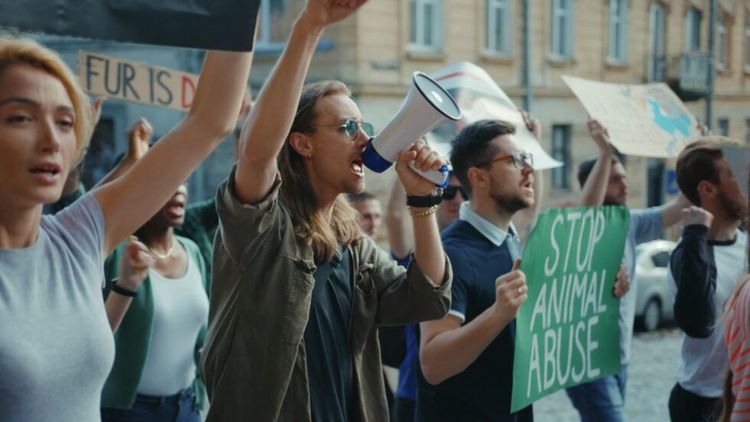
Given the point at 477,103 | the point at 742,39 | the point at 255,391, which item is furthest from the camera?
the point at 742,39

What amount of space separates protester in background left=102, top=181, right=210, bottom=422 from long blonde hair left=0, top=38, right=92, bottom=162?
5.39ft

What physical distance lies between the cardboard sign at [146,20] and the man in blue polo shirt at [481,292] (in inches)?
54.2

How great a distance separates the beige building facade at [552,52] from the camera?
17.9m

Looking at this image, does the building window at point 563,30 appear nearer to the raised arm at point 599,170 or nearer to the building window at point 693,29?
the building window at point 693,29

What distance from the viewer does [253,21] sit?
221 centimetres

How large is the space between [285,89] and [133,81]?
2.70m

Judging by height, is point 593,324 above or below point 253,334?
below

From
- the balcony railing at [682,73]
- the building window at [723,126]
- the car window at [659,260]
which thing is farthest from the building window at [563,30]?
the car window at [659,260]

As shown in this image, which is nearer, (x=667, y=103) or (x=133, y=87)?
(x=133, y=87)

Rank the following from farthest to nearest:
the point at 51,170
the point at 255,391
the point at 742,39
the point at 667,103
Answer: the point at 742,39, the point at 667,103, the point at 255,391, the point at 51,170

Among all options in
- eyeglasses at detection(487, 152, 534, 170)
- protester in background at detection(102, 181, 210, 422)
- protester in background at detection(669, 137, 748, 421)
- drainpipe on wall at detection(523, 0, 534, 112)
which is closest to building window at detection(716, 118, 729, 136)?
drainpipe on wall at detection(523, 0, 534, 112)

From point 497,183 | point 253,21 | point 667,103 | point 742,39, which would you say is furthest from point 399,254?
point 742,39

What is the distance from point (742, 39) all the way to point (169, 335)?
1123 inches

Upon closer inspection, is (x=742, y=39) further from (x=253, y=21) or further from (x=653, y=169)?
(x=253, y=21)
